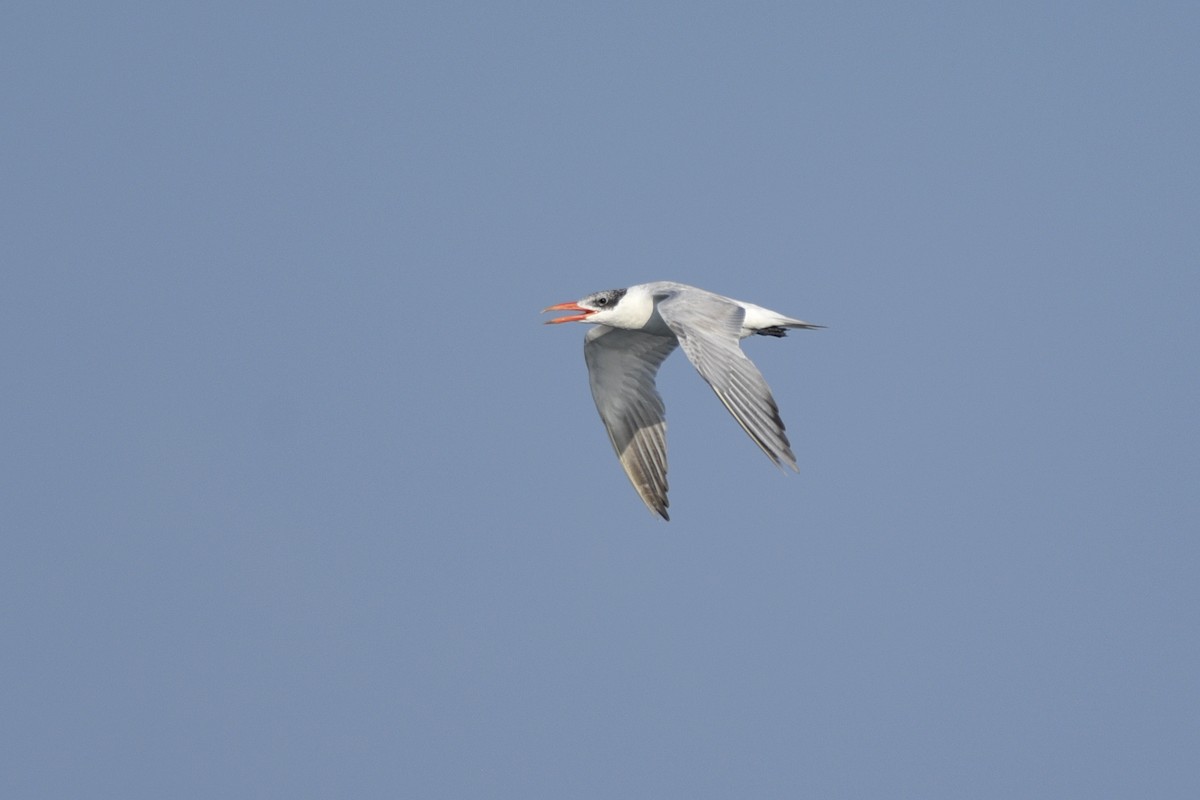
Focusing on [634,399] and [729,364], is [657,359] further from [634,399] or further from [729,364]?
[729,364]

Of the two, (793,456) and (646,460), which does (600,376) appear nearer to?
(646,460)

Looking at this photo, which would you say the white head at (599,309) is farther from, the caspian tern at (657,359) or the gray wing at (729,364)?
the gray wing at (729,364)

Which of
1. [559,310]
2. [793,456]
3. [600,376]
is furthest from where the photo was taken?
[600,376]

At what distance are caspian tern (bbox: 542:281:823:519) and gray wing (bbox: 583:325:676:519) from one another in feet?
0.04

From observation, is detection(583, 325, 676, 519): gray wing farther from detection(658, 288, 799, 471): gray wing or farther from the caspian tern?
detection(658, 288, 799, 471): gray wing

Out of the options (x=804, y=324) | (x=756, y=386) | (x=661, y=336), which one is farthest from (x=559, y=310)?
(x=756, y=386)

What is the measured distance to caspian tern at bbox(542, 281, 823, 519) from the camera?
14.1m

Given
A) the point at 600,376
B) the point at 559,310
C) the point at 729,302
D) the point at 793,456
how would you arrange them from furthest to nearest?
1. the point at 600,376
2. the point at 559,310
3. the point at 729,302
4. the point at 793,456

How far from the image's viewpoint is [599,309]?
18.3m

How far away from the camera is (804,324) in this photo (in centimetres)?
1792

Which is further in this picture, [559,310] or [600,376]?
[600,376]

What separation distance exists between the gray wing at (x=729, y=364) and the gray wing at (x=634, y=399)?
9.08 feet

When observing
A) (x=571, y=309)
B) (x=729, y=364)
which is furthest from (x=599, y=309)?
(x=729, y=364)

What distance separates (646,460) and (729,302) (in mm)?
3374
